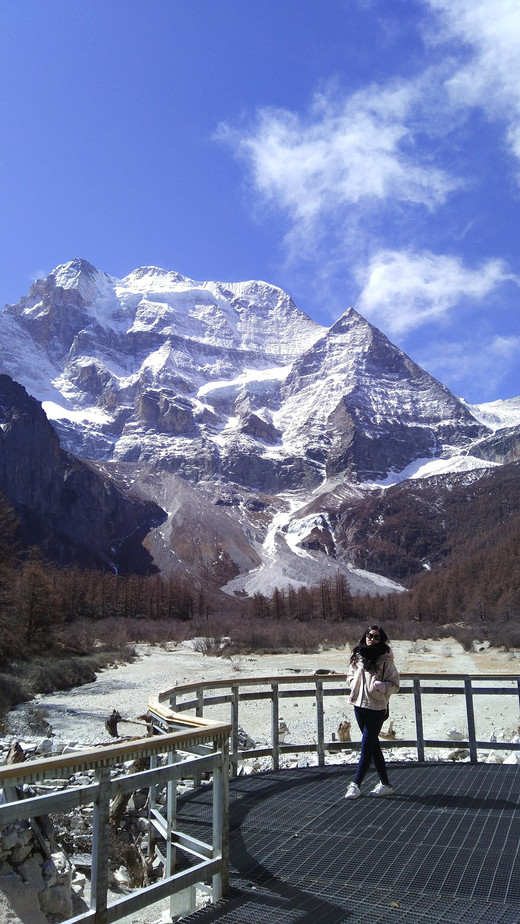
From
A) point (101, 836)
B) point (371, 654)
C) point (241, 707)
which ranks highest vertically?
point (371, 654)

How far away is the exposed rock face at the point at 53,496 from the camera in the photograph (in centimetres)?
12081

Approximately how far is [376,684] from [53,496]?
131681 mm

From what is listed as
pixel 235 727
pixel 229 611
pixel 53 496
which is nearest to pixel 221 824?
pixel 235 727

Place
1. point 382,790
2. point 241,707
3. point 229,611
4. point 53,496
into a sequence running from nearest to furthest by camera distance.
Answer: point 382,790 < point 241,707 < point 229,611 < point 53,496

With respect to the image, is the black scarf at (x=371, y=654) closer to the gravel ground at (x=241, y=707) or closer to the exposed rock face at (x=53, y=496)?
the gravel ground at (x=241, y=707)

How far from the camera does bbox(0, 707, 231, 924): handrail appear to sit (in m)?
3.41

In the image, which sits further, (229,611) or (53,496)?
(53,496)

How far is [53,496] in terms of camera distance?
132 metres

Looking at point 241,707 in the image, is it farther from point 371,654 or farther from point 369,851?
point 369,851

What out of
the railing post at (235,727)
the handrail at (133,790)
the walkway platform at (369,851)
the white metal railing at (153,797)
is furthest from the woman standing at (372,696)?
the handrail at (133,790)

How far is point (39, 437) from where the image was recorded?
131500 millimetres

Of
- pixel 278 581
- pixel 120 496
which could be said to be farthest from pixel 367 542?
pixel 120 496

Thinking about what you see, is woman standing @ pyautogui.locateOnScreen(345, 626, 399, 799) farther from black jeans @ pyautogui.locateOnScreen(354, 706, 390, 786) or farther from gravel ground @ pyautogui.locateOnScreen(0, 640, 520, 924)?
gravel ground @ pyautogui.locateOnScreen(0, 640, 520, 924)

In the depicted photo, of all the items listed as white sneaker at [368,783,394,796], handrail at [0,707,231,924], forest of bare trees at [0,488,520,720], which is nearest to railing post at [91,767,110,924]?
handrail at [0,707,231,924]
